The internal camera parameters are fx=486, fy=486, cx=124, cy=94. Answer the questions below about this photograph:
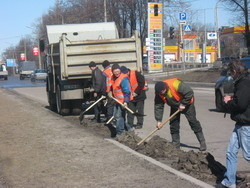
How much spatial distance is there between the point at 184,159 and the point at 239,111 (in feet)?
6.29

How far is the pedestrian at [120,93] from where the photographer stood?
9.86 meters

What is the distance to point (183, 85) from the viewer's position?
330 inches

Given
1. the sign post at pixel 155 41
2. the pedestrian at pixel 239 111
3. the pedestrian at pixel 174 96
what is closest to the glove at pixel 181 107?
Answer: the pedestrian at pixel 174 96

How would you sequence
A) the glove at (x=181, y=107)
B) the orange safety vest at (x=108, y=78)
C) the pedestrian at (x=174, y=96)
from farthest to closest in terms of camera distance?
the orange safety vest at (x=108, y=78) → the glove at (x=181, y=107) → the pedestrian at (x=174, y=96)

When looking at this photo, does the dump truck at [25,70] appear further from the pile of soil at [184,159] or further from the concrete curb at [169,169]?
the concrete curb at [169,169]

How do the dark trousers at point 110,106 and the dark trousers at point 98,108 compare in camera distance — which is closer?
the dark trousers at point 110,106

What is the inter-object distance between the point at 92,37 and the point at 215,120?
550 cm

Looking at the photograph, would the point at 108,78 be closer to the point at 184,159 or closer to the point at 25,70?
the point at 184,159

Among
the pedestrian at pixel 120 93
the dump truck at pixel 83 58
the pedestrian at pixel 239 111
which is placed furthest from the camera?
the dump truck at pixel 83 58

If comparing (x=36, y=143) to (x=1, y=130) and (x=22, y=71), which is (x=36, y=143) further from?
(x=22, y=71)

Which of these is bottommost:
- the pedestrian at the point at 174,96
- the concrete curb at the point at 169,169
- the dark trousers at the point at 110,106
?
the concrete curb at the point at 169,169

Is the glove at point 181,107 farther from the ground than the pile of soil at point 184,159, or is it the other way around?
the glove at point 181,107

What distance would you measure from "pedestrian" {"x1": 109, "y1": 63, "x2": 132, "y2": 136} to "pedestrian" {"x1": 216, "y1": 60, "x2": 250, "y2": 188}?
4291 mm

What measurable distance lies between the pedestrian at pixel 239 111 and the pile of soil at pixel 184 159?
374mm
